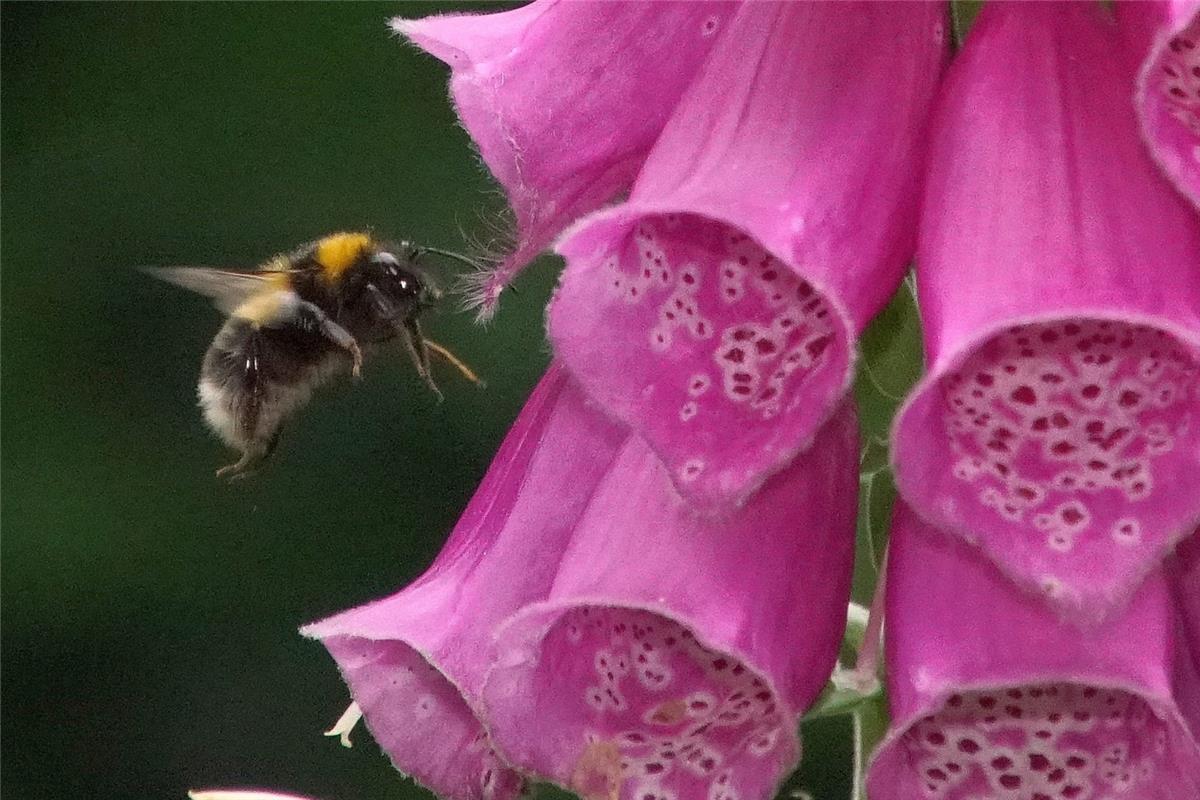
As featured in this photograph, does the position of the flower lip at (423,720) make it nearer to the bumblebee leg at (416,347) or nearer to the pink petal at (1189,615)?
the pink petal at (1189,615)

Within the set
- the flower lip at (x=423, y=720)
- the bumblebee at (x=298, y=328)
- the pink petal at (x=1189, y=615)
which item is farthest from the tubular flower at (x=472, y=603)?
the bumblebee at (x=298, y=328)

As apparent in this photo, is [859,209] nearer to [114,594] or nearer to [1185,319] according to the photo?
[1185,319]

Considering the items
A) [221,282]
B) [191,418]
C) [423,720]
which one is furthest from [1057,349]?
[191,418]

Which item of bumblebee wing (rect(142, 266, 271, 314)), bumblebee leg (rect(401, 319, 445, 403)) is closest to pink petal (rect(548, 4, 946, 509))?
bumblebee wing (rect(142, 266, 271, 314))

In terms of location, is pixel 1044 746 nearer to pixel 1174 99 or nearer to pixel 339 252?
pixel 1174 99

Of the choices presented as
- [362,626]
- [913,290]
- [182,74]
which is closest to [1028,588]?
[913,290]

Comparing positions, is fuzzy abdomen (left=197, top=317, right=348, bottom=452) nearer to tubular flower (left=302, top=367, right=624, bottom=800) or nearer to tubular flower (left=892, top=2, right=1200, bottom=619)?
tubular flower (left=302, top=367, right=624, bottom=800)

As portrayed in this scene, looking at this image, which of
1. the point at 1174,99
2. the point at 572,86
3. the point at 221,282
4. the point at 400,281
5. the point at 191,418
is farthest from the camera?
the point at 191,418
